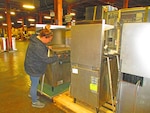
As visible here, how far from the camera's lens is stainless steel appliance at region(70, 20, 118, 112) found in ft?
6.80

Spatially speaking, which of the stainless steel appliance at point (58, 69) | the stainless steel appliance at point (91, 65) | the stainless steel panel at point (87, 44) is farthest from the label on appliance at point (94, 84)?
the stainless steel appliance at point (58, 69)

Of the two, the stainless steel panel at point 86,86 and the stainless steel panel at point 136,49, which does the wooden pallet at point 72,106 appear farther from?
the stainless steel panel at point 136,49

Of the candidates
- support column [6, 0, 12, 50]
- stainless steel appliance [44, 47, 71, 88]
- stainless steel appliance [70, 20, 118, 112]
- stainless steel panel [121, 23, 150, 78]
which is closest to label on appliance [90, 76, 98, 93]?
stainless steel appliance [70, 20, 118, 112]

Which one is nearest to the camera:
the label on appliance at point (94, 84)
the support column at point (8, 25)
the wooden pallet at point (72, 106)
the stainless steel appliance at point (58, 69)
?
the label on appliance at point (94, 84)

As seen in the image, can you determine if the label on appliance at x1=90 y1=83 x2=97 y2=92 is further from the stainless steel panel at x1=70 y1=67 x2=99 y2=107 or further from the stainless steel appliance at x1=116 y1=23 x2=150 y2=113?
the stainless steel appliance at x1=116 y1=23 x2=150 y2=113

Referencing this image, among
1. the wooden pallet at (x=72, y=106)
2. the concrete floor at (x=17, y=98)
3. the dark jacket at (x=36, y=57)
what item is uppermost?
the dark jacket at (x=36, y=57)

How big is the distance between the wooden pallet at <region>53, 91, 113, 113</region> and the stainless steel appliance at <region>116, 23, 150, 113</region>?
606mm

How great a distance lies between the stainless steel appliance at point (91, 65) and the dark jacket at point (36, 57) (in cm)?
52

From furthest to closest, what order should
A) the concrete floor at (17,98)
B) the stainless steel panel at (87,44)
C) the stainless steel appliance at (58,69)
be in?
the stainless steel appliance at (58,69) → the concrete floor at (17,98) → the stainless steel panel at (87,44)

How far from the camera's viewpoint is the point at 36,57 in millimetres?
2480

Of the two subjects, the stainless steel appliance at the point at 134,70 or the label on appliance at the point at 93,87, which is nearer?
the stainless steel appliance at the point at 134,70

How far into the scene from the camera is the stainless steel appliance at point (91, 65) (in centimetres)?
207

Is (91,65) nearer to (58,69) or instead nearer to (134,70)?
(134,70)

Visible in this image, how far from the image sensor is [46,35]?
96.9 inches
